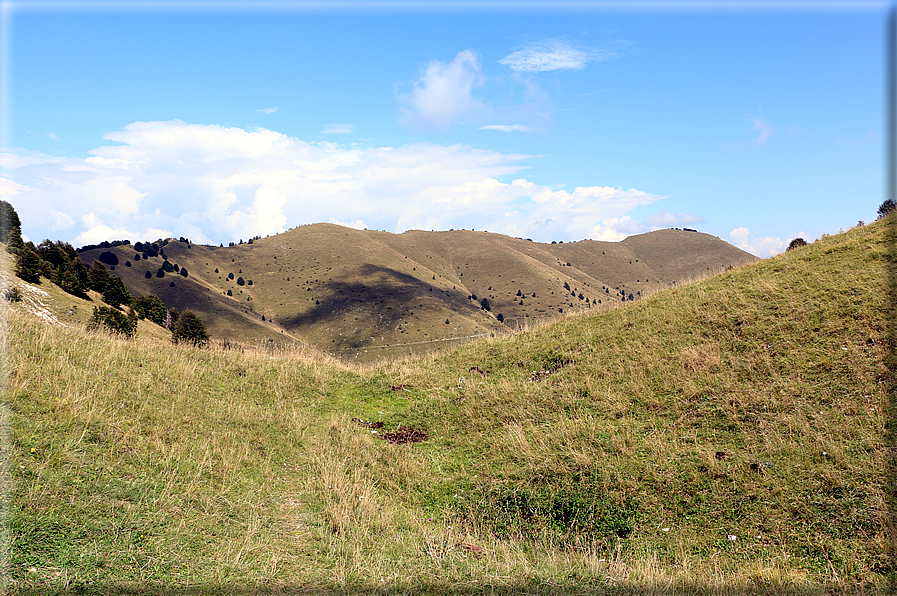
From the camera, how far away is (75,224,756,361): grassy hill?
9738cm

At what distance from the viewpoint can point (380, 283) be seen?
416 ft

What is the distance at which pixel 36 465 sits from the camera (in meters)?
6.39

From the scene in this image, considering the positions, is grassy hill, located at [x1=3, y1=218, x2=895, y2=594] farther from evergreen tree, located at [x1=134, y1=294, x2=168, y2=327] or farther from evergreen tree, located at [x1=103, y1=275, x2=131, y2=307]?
evergreen tree, located at [x1=134, y1=294, x2=168, y2=327]

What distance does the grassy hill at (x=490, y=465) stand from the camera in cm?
582

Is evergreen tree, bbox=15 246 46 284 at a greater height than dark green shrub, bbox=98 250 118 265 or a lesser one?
lesser

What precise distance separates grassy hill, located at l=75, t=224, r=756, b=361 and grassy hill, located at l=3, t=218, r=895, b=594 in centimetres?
6136

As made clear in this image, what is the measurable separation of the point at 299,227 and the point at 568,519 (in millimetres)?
185642

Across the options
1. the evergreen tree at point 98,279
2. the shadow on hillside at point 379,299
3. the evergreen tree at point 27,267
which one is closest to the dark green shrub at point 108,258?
the shadow on hillside at point 379,299

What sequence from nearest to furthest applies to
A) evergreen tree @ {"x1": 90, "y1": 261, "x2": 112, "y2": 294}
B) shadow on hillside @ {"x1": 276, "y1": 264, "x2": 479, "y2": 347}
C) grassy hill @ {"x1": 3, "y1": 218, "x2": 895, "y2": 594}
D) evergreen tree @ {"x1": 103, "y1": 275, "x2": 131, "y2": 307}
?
grassy hill @ {"x1": 3, "y1": 218, "x2": 895, "y2": 594} < evergreen tree @ {"x1": 103, "y1": 275, "x2": 131, "y2": 307} < evergreen tree @ {"x1": 90, "y1": 261, "x2": 112, "y2": 294} < shadow on hillside @ {"x1": 276, "y1": 264, "x2": 479, "y2": 347}

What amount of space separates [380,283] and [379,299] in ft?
32.9

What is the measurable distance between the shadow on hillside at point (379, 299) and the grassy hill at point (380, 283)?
31 centimetres

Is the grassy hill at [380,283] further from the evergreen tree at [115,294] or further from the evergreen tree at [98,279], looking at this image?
the evergreen tree at [98,279]

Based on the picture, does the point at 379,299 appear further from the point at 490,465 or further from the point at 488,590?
the point at 488,590

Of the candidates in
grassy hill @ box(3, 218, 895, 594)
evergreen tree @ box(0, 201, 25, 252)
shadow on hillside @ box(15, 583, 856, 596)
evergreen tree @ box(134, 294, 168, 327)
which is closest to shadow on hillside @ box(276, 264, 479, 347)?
evergreen tree @ box(134, 294, 168, 327)
